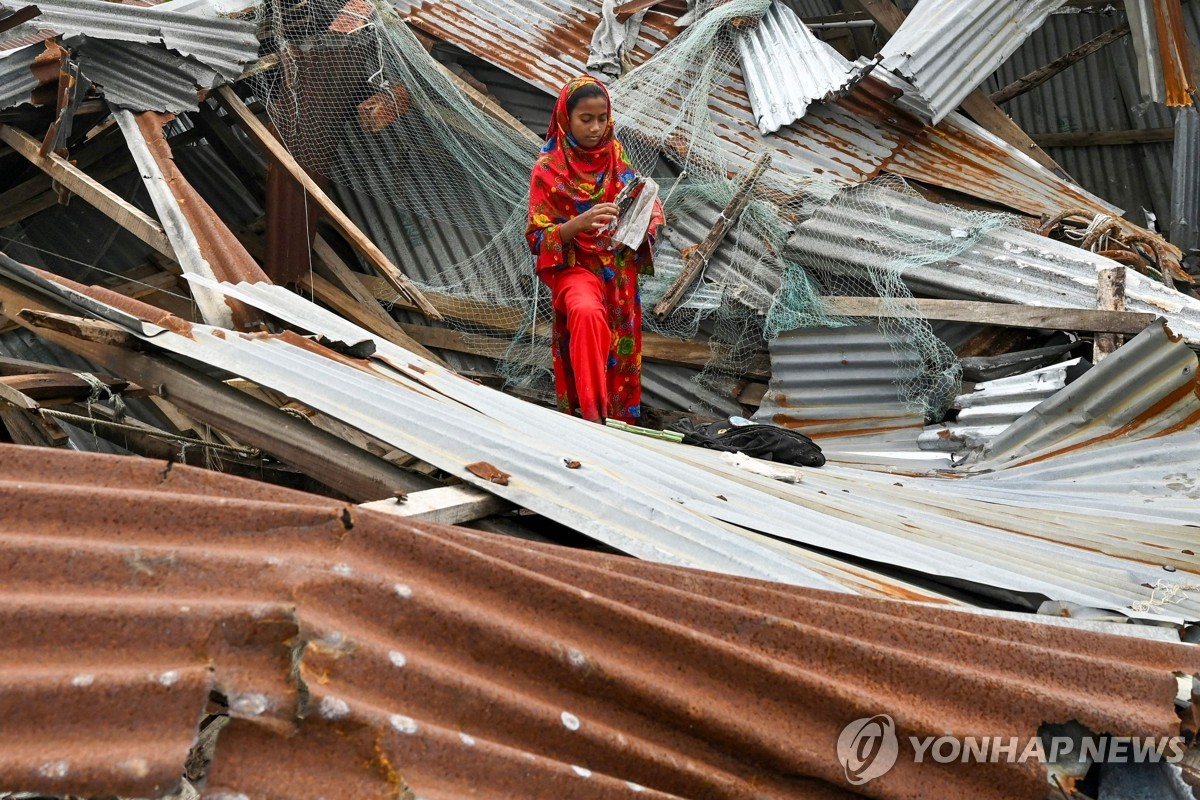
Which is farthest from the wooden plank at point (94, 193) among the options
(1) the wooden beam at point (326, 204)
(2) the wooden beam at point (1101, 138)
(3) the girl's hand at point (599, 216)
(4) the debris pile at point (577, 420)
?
(2) the wooden beam at point (1101, 138)

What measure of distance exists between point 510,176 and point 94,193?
2.29m

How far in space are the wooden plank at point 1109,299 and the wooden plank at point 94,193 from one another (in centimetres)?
385

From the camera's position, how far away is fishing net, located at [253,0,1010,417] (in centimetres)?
584

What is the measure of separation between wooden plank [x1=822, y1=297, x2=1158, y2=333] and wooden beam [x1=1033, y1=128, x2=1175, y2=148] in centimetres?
476

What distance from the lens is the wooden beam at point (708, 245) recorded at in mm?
5945

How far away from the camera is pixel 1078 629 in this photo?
2.25 meters

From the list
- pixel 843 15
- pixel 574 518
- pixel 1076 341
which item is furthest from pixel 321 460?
pixel 843 15

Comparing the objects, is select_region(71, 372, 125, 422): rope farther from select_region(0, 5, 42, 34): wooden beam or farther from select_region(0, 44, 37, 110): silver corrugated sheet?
select_region(0, 5, 42, 34): wooden beam

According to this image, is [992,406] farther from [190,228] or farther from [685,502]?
[190,228]

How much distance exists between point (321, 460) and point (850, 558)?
133 cm

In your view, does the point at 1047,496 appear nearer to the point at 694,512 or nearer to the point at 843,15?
the point at 694,512

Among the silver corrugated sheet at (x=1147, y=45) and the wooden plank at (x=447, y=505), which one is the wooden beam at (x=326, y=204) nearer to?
the wooden plank at (x=447, y=505)

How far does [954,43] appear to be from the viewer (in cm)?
608

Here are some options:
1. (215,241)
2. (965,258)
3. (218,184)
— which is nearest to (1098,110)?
(965,258)
